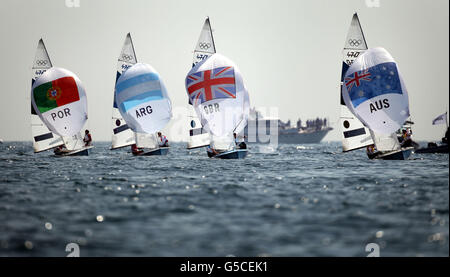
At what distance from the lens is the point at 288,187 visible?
50.3ft

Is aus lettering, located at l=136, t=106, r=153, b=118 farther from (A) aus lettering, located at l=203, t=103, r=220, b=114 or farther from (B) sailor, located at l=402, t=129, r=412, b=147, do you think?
(B) sailor, located at l=402, t=129, r=412, b=147

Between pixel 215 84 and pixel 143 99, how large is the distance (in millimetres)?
6128

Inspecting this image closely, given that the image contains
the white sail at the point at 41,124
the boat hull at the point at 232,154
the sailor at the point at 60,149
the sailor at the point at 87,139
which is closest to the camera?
the boat hull at the point at 232,154

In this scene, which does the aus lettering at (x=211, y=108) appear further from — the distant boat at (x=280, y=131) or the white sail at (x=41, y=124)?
the distant boat at (x=280, y=131)

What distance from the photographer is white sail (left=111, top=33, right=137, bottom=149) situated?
122 feet

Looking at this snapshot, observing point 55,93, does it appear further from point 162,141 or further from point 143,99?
point 162,141

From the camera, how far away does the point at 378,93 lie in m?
24.6

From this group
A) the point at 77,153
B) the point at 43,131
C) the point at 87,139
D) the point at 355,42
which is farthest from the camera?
the point at 43,131

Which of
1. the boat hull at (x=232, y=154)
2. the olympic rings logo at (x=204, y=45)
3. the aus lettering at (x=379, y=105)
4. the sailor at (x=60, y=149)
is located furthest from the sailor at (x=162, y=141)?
the aus lettering at (x=379, y=105)

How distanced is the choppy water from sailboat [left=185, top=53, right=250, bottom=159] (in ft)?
37.3

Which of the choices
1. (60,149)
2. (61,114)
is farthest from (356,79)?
(60,149)

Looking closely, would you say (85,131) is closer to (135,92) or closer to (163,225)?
(135,92)

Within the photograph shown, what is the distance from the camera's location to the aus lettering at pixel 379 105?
80.3 ft

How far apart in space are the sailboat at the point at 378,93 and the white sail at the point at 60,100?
20.0m
